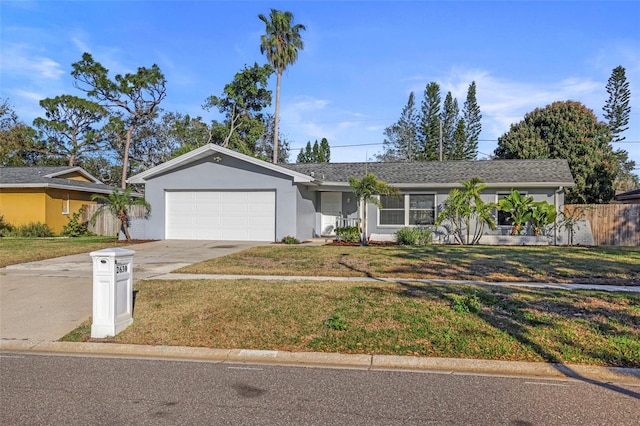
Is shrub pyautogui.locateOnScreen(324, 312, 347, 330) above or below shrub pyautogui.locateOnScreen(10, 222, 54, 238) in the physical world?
below

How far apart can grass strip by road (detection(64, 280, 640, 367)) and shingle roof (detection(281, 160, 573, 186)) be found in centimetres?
1207

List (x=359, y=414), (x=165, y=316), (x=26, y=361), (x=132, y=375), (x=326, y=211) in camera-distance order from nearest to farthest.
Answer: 1. (x=359, y=414)
2. (x=132, y=375)
3. (x=26, y=361)
4. (x=165, y=316)
5. (x=326, y=211)

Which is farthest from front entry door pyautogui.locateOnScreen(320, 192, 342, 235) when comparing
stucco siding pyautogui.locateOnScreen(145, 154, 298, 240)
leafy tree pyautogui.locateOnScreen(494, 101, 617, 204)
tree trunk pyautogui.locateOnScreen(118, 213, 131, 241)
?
leafy tree pyautogui.locateOnScreen(494, 101, 617, 204)

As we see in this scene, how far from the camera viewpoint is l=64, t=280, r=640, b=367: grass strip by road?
232 inches

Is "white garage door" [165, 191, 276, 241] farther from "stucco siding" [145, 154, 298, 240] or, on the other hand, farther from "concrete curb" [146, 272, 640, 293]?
"concrete curb" [146, 272, 640, 293]

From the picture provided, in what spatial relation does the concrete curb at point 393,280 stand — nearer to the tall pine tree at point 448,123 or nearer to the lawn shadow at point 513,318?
the lawn shadow at point 513,318

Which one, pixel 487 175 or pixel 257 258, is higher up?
pixel 487 175

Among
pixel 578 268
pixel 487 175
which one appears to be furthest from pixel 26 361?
pixel 487 175

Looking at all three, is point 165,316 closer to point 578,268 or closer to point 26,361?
point 26,361

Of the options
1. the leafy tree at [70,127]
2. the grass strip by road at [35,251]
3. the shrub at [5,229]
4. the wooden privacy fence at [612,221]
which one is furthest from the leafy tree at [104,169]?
the wooden privacy fence at [612,221]

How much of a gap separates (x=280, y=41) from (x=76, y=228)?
61.6ft

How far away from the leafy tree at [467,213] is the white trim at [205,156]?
569 cm

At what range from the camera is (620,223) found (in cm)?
2047

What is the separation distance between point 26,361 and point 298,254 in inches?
345
